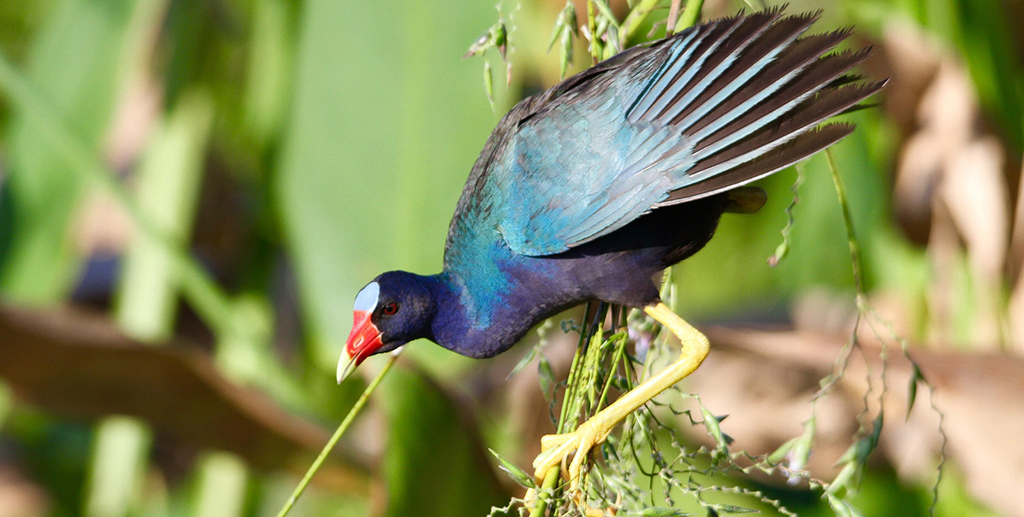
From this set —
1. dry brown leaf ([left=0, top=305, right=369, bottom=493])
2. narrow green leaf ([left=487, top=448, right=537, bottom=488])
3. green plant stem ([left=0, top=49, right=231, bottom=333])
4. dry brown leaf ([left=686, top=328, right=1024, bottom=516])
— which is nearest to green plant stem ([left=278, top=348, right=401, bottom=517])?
narrow green leaf ([left=487, top=448, right=537, bottom=488])

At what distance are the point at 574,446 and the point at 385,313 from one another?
334 millimetres

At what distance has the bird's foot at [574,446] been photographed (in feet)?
3.28

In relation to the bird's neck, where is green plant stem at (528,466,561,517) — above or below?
below

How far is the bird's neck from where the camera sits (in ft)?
3.84

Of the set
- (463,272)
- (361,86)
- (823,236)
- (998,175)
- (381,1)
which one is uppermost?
(381,1)

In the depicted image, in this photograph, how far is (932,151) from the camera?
2.14 metres

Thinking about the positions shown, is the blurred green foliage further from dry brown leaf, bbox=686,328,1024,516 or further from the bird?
the bird

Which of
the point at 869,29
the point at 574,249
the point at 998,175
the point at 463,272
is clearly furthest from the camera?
the point at 869,29

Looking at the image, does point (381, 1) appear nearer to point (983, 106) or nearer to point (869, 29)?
point (869, 29)

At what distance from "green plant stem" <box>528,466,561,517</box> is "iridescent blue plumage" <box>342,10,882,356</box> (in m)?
0.22

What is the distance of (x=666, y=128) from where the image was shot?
1005 millimetres

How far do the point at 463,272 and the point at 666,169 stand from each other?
0.34m

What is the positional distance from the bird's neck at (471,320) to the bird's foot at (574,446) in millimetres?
192

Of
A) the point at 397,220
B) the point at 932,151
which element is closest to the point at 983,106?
the point at 932,151
